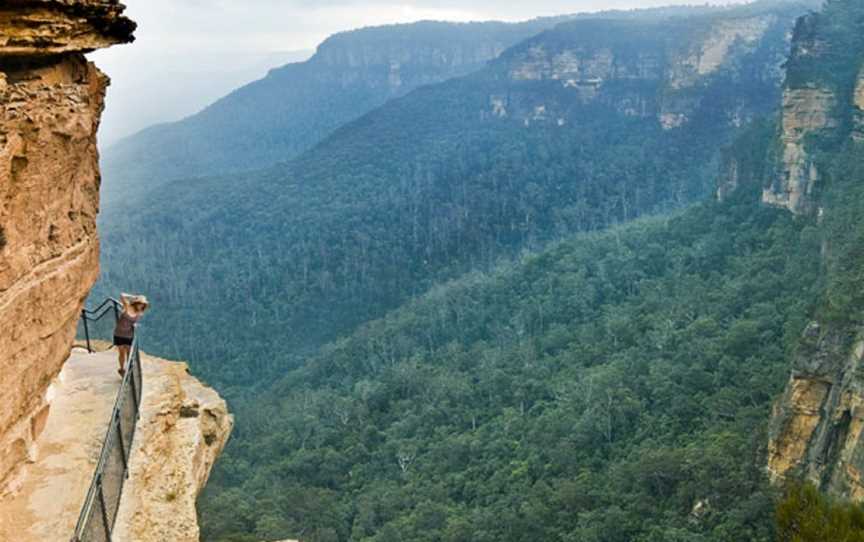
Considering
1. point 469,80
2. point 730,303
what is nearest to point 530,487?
point 730,303

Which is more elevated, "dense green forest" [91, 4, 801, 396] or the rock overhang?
the rock overhang

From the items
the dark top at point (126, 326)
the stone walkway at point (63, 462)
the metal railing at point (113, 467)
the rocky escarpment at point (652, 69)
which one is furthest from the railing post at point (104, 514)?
the rocky escarpment at point (652, 69)

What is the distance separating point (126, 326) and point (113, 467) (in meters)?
2.92

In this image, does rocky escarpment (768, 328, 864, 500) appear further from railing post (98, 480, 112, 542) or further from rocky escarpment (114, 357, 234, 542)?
railing post (98, 480, 112, 542)

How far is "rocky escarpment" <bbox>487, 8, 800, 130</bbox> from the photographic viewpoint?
93812 mm

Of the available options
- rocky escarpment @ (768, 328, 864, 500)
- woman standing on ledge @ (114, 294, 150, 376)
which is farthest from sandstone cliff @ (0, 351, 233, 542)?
rocky escarpment @ (768, 328, 864, 500)

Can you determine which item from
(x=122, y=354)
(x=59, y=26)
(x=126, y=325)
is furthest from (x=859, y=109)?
(x=59, y=26)

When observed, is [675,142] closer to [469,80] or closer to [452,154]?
[452,154]

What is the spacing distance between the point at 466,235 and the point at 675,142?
3065 cm

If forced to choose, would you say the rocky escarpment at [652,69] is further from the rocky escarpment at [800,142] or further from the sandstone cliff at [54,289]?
the sandstone cliff at [54,289]

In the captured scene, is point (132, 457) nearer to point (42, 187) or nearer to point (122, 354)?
point (122, 354)

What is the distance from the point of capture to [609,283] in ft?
181

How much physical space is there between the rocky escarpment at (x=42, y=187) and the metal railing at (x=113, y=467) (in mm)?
945

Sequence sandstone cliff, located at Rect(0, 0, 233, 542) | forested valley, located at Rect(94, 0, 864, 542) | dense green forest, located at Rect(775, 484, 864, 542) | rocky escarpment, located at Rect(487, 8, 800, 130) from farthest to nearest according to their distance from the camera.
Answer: rocky escarpment, located at Rect(487, 8, 800, 130)
forested valley, located at Rect(94, 0, 864, 542)
dense green forest, located at Rect(775, 484, 864, 542)
sandstone cliff, located at Rect(0, 0, 233, 542)
